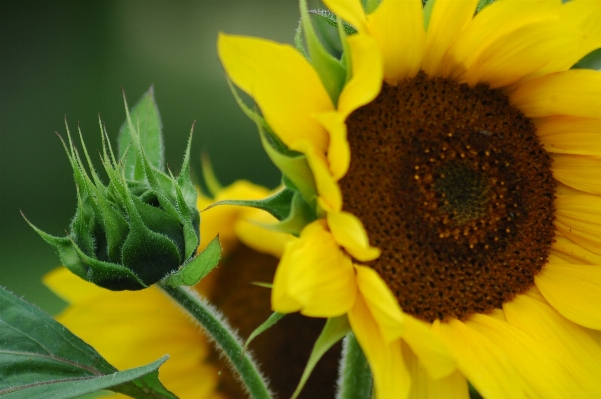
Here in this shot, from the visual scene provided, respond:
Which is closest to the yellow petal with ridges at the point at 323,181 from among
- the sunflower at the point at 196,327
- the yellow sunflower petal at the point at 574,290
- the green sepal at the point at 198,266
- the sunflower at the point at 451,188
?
the sunflower at the point at 451,188

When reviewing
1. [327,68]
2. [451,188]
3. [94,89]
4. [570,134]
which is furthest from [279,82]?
[94,89]

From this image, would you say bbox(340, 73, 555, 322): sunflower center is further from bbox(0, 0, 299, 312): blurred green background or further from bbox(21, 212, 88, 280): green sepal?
bbox(0, 0, 299, 312): blurred green background

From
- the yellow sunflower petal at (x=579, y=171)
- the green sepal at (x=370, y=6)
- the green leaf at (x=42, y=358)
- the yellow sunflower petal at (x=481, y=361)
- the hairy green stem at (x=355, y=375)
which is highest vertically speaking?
the green sepal at (x=370, y=6)

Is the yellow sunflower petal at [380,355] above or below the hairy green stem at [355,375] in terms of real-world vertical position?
above

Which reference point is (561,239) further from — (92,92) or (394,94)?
(92,92)

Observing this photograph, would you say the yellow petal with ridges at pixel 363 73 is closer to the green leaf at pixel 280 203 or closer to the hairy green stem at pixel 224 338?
the green leaf at pixel 280 203

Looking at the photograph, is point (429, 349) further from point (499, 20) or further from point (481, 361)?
point (499, 20)

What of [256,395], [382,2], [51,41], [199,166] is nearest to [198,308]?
[256,395]
